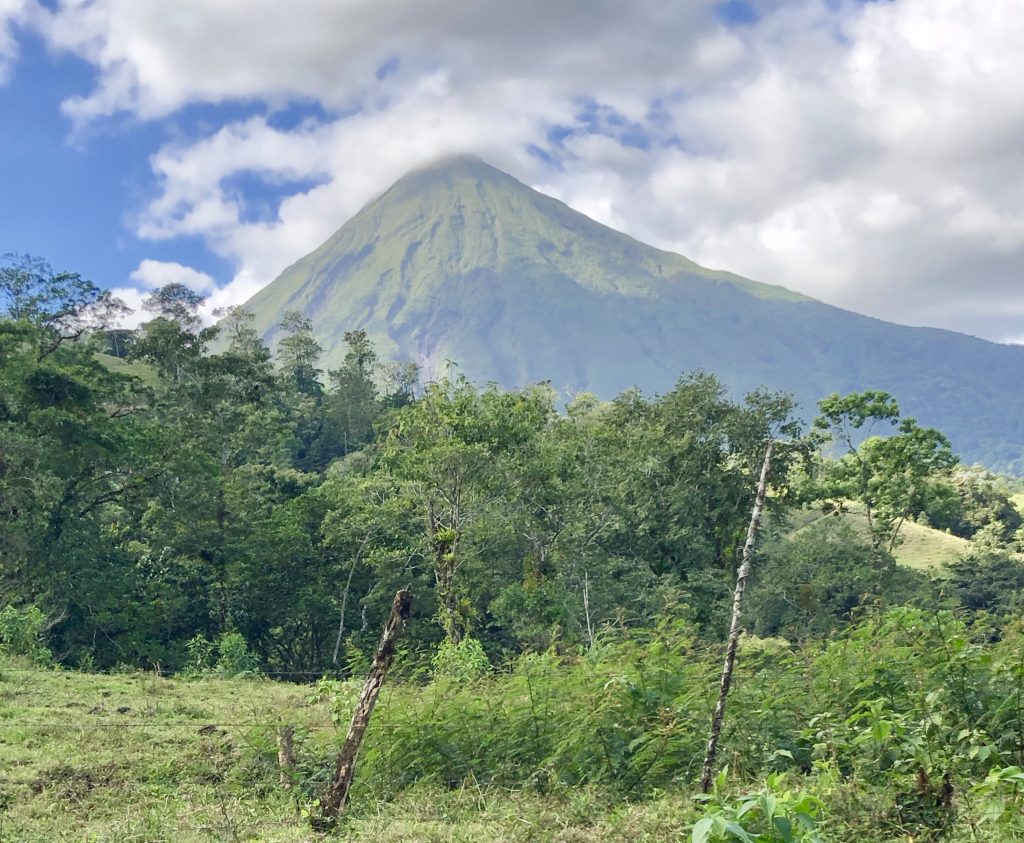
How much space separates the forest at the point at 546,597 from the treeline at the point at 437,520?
0.36 ft

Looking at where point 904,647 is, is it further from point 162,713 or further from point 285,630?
point 285,630

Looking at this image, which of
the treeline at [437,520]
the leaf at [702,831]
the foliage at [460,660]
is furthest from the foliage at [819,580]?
the leaf at [702,831]

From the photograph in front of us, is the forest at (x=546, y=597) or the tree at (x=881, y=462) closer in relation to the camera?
the forest at (x=546, y=597)

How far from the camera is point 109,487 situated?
2486cm

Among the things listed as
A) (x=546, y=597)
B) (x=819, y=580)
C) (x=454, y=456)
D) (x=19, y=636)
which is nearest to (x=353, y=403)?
(x=546, y=597)

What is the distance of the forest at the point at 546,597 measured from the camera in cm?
527

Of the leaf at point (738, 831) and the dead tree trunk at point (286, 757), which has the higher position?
the leaf at point (738, 831)

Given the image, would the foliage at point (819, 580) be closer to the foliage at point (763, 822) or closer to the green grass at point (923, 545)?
the green grass at point (923, 545)

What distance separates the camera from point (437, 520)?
22562 mm

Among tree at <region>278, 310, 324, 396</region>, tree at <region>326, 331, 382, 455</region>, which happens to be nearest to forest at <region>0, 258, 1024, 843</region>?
tree at <region>326, 331, 382, 455</region>

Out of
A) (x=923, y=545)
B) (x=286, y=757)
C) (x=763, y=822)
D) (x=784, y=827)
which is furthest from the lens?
(x=923, y=545)

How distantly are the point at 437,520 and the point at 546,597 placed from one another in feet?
13.3

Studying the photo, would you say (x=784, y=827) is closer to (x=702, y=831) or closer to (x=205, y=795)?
(x=702, y=831)

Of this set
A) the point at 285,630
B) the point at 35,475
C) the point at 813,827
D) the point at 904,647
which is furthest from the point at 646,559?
the point at 813,827
